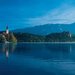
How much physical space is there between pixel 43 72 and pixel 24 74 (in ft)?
6.27

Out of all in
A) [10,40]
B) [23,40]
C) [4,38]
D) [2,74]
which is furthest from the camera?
[23,40]

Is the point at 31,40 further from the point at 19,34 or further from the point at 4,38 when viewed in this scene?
the point at 4,38

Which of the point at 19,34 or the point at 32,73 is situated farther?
the point at 19,34

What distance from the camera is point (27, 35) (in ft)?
629

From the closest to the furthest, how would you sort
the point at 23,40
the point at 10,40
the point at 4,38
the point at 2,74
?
1. the point at 2,74
2. the point at 4,38
3. the point at 10,40
4. the point at 23,40

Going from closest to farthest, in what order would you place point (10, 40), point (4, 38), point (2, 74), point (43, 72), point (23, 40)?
1. point (2, 74)
2. point (43, 72)
3. point (4, 38)
4. point (10, 40)
5. point (23, 40)

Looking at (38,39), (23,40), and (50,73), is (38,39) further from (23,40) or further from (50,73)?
(50,73)

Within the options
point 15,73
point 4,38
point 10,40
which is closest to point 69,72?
point 15,73

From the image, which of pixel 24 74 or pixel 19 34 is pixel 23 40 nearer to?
pixel 19 34

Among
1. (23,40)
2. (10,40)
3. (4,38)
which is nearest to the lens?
(4,38)

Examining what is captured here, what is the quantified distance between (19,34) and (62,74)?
561ft

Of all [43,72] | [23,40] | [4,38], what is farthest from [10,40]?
[43,72]

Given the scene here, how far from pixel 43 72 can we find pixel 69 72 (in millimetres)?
2097

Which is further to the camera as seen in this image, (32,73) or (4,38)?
(4,38)
